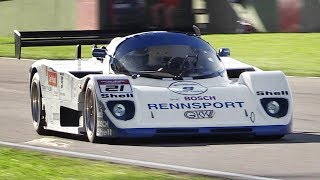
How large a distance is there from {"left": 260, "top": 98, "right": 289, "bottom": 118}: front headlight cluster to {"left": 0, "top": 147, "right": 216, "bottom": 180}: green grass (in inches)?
97.0

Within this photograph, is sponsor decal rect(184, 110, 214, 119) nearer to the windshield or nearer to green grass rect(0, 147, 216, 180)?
the windshield

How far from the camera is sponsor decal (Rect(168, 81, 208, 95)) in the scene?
11.0 metres

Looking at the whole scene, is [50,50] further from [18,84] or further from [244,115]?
[244,115]

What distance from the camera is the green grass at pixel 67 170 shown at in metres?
8.37

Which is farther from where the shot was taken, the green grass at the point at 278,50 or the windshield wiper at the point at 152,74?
the green grass at the point at 278,50

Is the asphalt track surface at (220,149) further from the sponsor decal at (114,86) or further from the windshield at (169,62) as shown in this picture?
the windshield at (169,62)

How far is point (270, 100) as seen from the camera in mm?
11117

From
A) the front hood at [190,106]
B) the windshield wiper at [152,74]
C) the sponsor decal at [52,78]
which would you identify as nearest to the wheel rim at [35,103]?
the sponsor decal at [52,78]

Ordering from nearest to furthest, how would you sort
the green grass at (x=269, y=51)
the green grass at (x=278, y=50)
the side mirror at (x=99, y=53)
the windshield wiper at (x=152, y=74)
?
the windshield wiper at (x=152, y=74) → the side mirror at (x=99, y=53) → the green grass at (x=278, y=50) → the green grass at (x=269, y=51)

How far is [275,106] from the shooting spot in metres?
11.1

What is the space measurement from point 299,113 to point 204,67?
3416 mm

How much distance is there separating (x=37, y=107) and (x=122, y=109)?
2.63 metres

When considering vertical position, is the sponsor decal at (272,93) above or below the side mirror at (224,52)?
below

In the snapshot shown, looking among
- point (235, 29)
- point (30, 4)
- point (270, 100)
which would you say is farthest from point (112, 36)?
point (30, 4)
